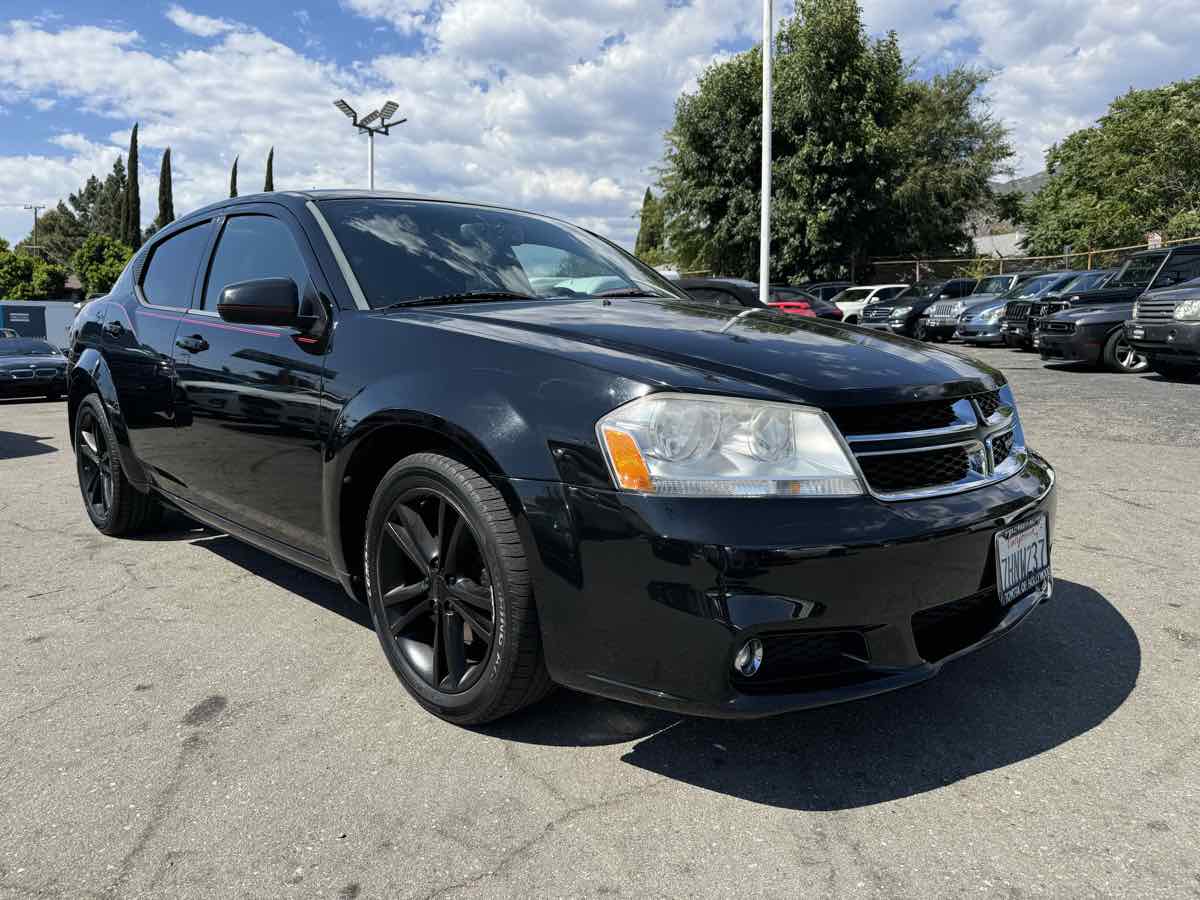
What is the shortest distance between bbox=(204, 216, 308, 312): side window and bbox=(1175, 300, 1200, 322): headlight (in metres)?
10.5

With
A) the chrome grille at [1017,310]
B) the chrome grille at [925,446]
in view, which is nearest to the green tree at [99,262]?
the chrome grille at [1017,310]

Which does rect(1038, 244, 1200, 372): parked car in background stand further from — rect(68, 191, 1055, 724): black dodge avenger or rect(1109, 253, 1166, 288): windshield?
rect(68, 191, 1055, 724): black dodge avenger

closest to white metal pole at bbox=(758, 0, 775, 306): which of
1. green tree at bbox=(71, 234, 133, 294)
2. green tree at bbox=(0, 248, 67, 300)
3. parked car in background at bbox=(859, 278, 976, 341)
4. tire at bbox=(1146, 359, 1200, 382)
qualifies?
parked car in background at bbox=(859, 278, 976, 341)

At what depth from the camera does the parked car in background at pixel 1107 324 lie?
1200cm

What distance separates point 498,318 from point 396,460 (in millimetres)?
515

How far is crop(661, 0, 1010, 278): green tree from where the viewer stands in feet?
95.4

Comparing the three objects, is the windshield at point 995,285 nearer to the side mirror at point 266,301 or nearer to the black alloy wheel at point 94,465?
the black alloy wheel at point 94,465

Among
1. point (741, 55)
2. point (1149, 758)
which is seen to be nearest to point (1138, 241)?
point (741, 55)

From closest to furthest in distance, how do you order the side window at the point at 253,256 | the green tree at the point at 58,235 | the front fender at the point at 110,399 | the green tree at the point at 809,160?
the side window at the point at 253,256 → the front fender at the point at 110,399 → the green tree at the point at 809,160 → the green tree at the point at 58,235

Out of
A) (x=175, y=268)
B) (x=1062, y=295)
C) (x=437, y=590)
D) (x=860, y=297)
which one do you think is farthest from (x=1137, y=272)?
(x=437, y=590)

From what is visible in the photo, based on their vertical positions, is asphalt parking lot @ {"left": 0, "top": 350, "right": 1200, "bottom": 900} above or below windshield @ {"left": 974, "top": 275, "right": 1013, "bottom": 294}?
below

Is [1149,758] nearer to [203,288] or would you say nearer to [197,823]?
[197,823]

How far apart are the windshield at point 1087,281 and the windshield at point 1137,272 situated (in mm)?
764

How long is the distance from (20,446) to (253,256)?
6.54 meters
